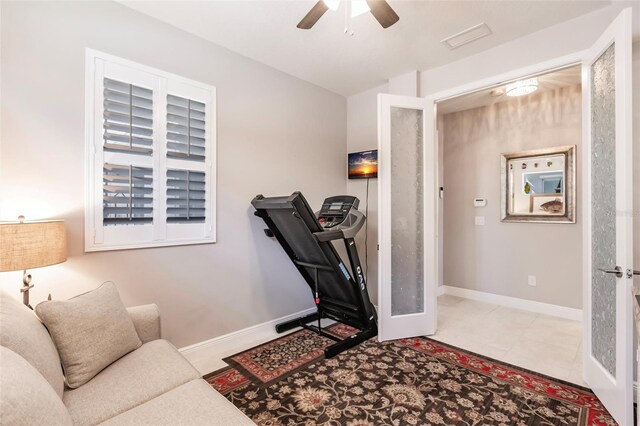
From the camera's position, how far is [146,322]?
2049 millimetres

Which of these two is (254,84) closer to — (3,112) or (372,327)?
(3,112)

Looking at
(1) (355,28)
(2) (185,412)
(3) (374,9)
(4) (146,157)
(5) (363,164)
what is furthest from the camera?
(5) (363,164)

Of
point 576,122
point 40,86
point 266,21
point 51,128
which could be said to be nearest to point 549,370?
point 576,122

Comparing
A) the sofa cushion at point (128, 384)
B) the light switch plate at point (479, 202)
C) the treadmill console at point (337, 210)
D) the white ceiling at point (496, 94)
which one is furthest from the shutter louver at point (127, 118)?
the light switch plate at point (479, 202)

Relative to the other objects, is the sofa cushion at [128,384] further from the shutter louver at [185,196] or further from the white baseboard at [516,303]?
the white baseboard at [516,303]

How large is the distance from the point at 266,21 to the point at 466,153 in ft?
11.5

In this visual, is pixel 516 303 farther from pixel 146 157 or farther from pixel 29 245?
pixel 29 245

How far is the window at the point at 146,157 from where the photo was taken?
2309 mm

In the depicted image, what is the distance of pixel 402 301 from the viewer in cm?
323

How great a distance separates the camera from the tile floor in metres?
2.68

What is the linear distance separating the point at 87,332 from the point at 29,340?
13.0 inches

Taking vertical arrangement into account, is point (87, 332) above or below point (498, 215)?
below

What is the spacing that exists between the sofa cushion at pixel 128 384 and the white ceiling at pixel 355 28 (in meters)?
2.59

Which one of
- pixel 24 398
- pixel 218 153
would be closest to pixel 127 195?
pixel 218 153
